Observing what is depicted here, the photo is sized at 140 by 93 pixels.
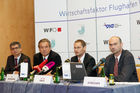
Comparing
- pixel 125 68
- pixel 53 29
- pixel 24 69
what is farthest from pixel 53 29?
pixel 125 68

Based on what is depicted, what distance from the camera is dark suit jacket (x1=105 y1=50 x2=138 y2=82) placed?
11.8 feet

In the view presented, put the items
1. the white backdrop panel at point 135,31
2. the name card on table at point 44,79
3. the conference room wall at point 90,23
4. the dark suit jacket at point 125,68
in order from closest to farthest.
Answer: the name card on table at point 44,79
the dark suit jacket at point 125,68
the white backdrop panel at point 135,31
the conference room wall at point 90,23

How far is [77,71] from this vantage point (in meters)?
3.32

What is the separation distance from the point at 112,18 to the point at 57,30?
145 cm

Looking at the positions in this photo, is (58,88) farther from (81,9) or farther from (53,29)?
(53,29)

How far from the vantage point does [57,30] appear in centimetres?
634

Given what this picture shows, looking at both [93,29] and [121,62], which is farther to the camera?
[93,29]

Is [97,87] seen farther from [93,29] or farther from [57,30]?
[57,30]

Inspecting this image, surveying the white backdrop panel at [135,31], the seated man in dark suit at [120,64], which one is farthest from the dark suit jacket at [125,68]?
the white backdrop panel at [135,31]

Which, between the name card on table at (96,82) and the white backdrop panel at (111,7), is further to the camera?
the white backdrop panel at (111,7)

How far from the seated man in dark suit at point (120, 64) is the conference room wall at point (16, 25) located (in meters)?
3.92

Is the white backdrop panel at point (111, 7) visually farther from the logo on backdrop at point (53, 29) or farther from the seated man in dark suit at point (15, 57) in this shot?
the seated man in dark suit at point (15, 57)

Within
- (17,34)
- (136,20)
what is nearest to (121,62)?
(136,20)

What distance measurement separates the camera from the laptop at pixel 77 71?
328 centimetres
